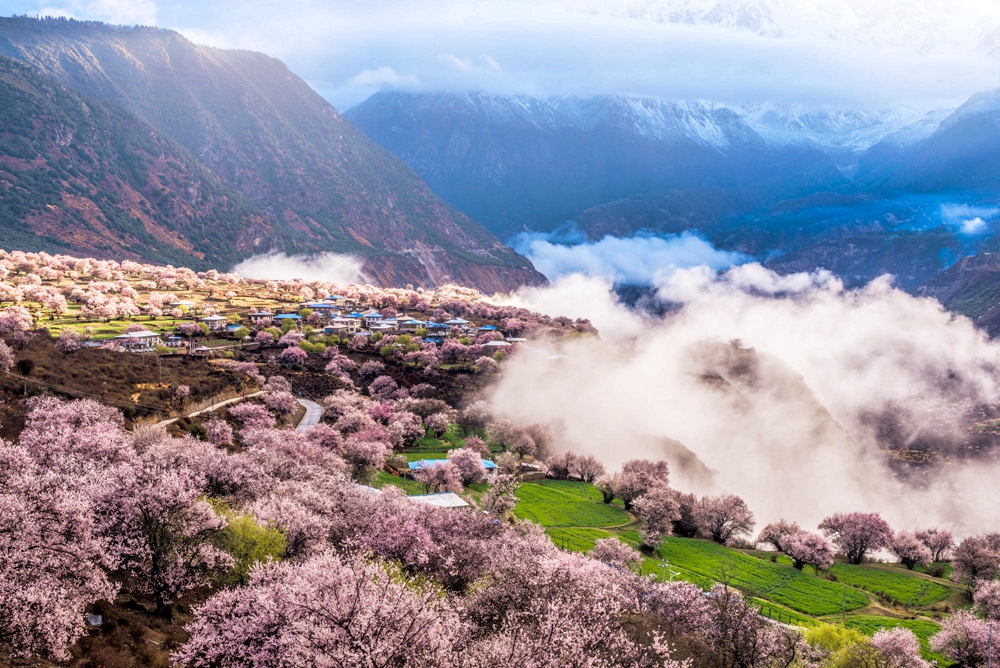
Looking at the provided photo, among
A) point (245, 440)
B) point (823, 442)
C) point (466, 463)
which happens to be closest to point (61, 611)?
point (245, 440)

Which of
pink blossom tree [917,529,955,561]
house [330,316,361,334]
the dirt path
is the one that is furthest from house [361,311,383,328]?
pink blossom tree [917,529,955,561]

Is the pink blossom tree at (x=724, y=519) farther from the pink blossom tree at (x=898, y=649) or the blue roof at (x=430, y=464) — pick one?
the pink blossom tree at (x=898, y=649)

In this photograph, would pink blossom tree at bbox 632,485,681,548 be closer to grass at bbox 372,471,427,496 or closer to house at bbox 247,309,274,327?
grass at bbox 372,471,427,496

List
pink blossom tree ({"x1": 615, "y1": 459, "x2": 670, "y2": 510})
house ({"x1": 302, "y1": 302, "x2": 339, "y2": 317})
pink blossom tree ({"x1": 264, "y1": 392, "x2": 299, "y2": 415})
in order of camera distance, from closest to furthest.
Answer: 1. pink blossom tree ({"x1": 264, "y1": 392, "x2": 299, "y2": 415})
2. pink blossom tree ({"x1": 615, "y1": 459, "x2": 670, "y2": 510})
3. house ({"x1": 302, "y1": 302, "x2": 339, "y2": 317})

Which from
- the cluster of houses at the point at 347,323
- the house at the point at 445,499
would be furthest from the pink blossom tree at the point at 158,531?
the cluster of houses at the point at 347,323

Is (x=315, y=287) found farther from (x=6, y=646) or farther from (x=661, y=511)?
(x=6, y=646)

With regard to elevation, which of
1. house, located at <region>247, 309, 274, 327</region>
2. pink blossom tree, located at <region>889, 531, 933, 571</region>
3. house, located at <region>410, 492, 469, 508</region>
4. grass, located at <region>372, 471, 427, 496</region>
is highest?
house, located at <region>247, 309, 274, 327</region>
